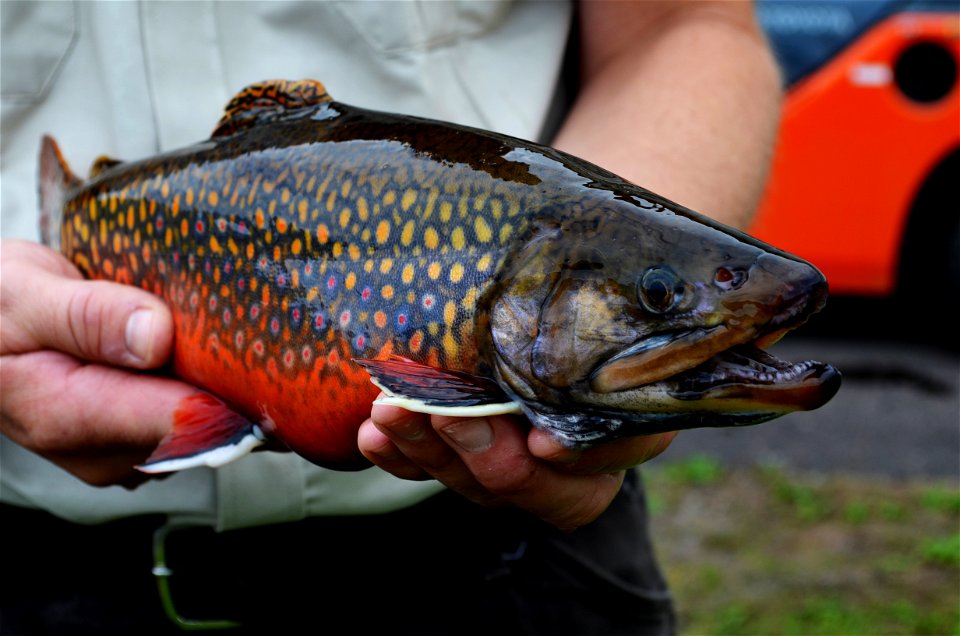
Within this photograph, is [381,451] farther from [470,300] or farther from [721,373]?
[721,373]

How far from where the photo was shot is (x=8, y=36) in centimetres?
225

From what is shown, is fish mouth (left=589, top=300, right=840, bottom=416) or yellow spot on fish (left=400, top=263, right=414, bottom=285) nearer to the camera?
fish mouth (left=589, top=300, right=840, bottom=416)

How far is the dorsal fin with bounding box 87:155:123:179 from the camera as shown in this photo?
2.31m

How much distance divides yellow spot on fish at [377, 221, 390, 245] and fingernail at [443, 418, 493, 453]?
1.12 feet

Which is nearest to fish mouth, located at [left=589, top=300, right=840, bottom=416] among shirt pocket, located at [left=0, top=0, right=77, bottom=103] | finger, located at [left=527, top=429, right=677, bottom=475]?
finger, located at [left=527, top=429, right=677, bottom=475]

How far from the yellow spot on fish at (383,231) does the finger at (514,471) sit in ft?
1.08

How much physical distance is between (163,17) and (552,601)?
4.78ft

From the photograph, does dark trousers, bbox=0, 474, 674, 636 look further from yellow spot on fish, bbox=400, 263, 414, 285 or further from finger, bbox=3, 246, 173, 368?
yellow spot on fish, bbox=400, 263, 414, 285

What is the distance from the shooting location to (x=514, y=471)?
1.70 m

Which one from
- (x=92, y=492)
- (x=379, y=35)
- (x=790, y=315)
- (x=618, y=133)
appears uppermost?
(x=379, y=35)

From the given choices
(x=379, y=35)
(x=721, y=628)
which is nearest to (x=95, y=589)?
(x=379, y=35)

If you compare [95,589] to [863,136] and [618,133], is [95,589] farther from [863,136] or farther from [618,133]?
[863,136]

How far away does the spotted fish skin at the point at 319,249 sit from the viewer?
5.68 ft

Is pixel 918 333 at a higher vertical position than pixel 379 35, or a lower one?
lower
